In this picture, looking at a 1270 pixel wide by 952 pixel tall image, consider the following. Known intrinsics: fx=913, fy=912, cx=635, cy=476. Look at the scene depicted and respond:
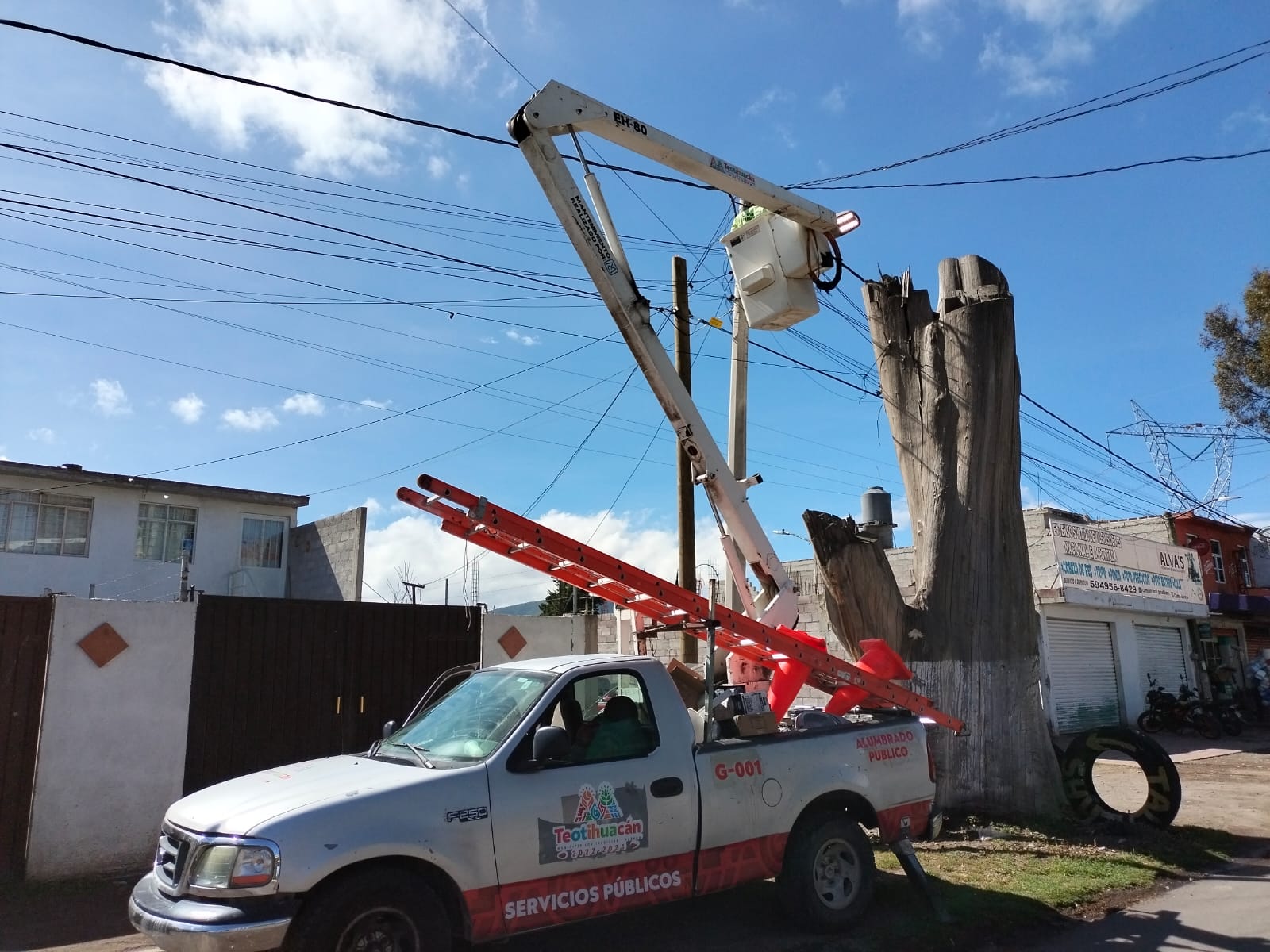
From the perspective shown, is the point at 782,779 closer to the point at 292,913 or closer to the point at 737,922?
the point at 737,922

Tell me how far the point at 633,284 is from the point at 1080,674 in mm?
16749

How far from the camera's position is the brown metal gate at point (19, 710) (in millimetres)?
7477

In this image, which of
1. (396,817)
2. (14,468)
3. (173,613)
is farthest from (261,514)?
(396,817)

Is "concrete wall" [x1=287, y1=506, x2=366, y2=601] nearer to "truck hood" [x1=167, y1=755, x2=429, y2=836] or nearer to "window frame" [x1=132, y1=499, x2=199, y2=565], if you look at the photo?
"window frame" [x1=132, y1=499, x2=199, y2=565]

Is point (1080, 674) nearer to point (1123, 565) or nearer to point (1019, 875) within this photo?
point (1123, 565)

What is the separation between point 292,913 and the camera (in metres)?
4.07

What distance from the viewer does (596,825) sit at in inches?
197

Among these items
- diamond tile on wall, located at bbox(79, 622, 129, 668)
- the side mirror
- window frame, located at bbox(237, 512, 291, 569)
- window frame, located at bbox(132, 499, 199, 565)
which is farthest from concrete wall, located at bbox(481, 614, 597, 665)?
window frame, located at bbox(237, 512, 291, 569)

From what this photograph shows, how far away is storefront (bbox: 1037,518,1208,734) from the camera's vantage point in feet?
64.1

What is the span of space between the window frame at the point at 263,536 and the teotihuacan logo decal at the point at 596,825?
20.4 metres

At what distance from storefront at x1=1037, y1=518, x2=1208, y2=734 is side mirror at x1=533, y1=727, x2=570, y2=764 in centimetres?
1641

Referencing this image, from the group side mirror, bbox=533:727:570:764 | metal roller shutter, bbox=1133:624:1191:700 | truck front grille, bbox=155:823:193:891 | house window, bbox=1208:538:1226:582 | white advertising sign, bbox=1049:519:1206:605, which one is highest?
house window, bbox=1208:538:1226:582

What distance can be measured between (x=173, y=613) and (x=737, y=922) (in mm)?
5825

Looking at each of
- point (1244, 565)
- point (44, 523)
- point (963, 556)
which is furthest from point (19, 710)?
point (1244, 565)
